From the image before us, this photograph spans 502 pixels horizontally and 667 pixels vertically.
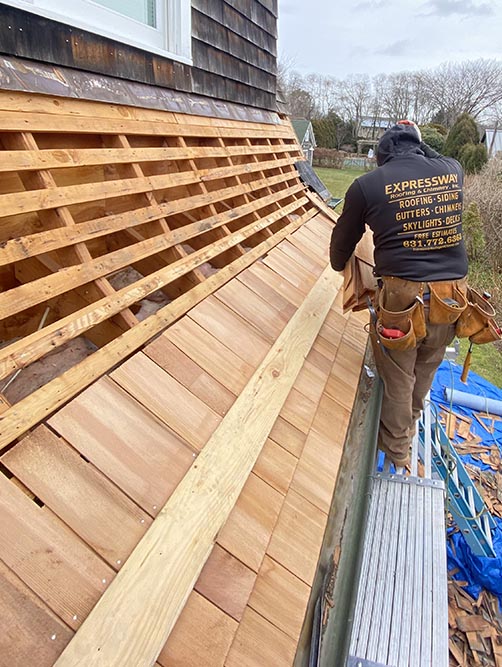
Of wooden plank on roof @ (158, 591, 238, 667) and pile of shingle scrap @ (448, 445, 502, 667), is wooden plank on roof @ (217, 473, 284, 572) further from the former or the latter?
pile of shingle scrap @ (448, 445, 502, 667)

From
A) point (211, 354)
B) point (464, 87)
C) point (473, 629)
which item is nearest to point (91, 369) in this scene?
point (211, 354)

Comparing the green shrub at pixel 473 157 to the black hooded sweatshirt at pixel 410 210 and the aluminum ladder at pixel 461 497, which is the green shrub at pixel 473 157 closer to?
the aluminum ladder at pixel 461 497

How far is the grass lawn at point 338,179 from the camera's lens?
2265 centimetres

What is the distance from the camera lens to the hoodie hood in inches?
91.4

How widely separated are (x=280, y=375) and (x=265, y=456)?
1.60 feet

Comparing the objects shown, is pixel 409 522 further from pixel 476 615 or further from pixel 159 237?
pixel 159 237

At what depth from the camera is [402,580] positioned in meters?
2.50

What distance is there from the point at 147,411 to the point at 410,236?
1635mm

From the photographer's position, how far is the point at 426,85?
1553 inches

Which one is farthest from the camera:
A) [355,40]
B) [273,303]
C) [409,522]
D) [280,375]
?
[355,40]

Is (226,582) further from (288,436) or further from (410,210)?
(410,210)

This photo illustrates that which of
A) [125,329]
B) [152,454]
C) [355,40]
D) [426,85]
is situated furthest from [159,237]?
[355,40]

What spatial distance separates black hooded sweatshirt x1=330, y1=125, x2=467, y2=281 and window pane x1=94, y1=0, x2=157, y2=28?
1659 millimetres

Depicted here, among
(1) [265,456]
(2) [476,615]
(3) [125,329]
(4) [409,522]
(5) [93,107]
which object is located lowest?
(2) [476,615]
